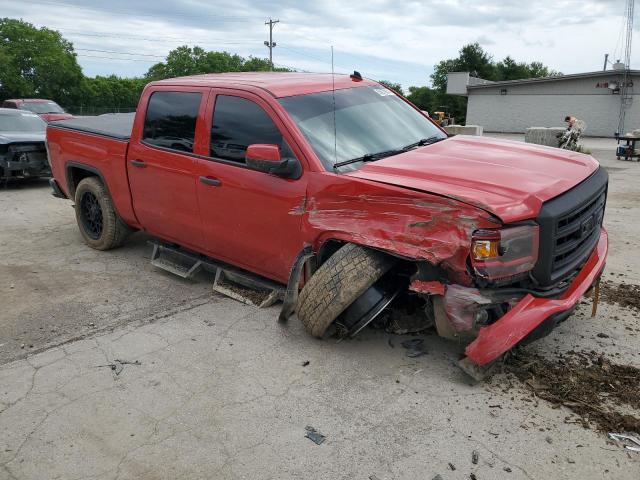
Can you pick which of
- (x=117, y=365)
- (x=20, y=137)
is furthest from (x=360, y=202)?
(x=20, y=137)

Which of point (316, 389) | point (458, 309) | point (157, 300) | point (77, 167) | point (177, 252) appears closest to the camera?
point (458, 309)

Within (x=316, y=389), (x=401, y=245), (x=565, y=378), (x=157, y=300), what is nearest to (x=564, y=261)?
(x=565, y=378)

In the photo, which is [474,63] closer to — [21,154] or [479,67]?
[479,67]

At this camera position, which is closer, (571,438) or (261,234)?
(571,438)

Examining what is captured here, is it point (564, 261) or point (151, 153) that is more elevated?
point (151, 153)

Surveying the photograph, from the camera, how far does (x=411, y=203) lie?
3.27 m

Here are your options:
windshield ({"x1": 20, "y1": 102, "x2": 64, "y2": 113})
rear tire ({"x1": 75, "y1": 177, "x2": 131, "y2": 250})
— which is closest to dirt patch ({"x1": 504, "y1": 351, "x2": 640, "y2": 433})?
rear tire ({"x1": 75, "y1": 177, "x2": 131, "y2": 250})

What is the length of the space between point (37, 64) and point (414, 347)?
66.7 meters

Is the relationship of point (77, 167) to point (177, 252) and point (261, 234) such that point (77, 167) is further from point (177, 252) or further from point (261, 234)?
point (261, 234)

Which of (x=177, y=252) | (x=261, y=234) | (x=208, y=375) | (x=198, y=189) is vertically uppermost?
(x=198, y=189)

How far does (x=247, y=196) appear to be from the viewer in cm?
424

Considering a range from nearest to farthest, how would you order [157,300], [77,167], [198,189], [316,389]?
[316,389]
[198,189]
[157,300]
[77,167]

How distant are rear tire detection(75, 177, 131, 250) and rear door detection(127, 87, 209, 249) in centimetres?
70

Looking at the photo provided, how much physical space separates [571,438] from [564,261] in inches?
42.3
